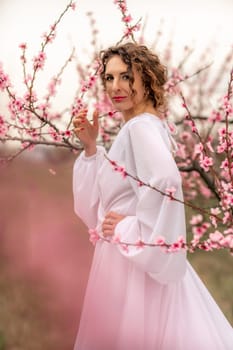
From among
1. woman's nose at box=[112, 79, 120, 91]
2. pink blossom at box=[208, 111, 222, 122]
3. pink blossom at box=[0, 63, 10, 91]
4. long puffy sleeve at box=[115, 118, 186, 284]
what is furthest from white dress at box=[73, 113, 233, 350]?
pink blossom at box=[208, 111, 222, 122]

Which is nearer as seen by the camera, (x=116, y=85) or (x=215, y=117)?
(x=116, y=85)

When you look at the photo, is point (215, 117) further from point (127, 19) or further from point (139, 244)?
point (139, 244)

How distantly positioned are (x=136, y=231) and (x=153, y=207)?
0.28 ft

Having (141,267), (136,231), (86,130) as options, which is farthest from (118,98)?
(141,267)

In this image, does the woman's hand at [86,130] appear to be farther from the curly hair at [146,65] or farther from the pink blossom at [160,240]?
the pink blossom at [160,240]

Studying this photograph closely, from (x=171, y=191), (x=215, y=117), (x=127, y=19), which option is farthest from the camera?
(x=215, y=117)

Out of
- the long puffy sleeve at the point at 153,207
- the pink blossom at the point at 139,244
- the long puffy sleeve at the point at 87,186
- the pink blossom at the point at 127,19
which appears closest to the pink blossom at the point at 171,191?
the long puffy sleeve at the point at 153,207

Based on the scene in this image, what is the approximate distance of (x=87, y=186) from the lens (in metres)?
1.96

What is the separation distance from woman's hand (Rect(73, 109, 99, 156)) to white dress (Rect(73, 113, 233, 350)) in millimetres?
31

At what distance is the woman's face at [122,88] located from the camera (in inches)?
74.2

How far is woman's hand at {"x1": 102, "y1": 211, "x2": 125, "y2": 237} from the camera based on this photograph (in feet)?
6.04

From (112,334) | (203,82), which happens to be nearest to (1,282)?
(203,82)

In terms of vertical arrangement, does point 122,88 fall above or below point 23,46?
below

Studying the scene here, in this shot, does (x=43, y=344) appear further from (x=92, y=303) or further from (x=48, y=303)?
(x=92, y=303)
